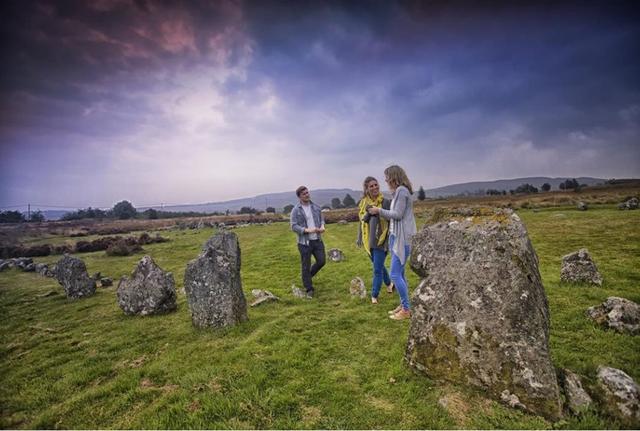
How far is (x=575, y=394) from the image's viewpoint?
3881mm

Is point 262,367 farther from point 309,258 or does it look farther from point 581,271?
point 581,271

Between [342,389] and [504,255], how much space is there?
3.29 metres

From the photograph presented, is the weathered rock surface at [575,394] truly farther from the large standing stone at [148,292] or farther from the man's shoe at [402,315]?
the large standing stone at [148,292]

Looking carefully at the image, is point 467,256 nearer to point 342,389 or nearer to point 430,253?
point 430,253

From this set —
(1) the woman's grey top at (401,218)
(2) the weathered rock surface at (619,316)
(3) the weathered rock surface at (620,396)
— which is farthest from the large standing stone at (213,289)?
(2) the weathered rock surface at (619,316)

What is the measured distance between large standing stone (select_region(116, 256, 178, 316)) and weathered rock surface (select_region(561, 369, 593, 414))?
30.4ft

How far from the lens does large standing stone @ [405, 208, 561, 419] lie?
3967 mm

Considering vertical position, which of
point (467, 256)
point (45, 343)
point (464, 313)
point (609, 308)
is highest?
point (467, 256)

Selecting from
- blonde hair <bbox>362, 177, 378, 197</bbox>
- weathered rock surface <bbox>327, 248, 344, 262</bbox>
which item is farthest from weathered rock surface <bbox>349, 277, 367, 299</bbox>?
weathered rock surface <bbox>327, 248, 344, 262</bbox>

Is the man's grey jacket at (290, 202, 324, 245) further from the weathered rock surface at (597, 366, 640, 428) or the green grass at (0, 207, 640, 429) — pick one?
the weathered rock surface at (597, 366, 640, 428)

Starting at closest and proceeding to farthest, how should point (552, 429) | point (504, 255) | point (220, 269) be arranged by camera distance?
point (552, 429)
point (504, 255)
point (220, 269)

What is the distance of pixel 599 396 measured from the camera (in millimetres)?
3801

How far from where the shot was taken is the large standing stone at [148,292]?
28.6ft

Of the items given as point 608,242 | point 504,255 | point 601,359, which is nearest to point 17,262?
point 504,255
